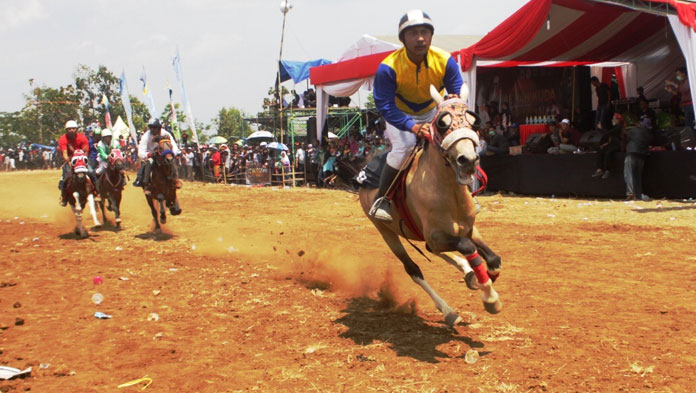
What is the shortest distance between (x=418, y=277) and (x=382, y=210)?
34.6 inches

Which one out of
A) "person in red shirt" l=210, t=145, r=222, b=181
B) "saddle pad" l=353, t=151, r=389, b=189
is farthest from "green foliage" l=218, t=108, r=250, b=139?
"saddle pad" l=353, t=151, r=389, b=189

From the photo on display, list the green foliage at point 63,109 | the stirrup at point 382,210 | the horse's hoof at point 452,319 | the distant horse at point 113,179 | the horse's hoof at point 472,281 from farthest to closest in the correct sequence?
the green foliage at point 63,109
the distant horse at point 113,179
the stirrup at point 382,210
the horse's hoof at point 452,319
the horse's hoof at point 472,281

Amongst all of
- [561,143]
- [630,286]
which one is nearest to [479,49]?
[561,143]

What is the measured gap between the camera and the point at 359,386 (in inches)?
189

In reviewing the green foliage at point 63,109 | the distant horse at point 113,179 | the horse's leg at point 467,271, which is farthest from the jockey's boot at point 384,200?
the green foliage at point 63,109

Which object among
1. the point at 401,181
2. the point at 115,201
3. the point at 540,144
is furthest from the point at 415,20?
the point at 540,144

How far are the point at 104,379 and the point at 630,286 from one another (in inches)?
233

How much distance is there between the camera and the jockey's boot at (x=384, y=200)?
6.78 m

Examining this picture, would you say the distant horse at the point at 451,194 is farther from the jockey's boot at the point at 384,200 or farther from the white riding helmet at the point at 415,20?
the white riding helmet at the point at 415,20

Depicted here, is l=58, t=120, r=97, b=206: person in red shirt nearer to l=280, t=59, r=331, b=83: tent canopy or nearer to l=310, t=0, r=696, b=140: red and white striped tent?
l=310, t=0, r=696, b=140: red and white striped tent

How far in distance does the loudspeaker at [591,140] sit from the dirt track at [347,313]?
13.3 ft

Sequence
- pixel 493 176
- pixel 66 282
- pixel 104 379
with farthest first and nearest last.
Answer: pixel 493 176
pixel 66 282
pixel 104 379

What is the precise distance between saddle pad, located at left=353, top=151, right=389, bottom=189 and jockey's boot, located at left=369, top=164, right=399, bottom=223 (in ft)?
1.79

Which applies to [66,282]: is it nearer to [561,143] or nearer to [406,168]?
[406,168]
